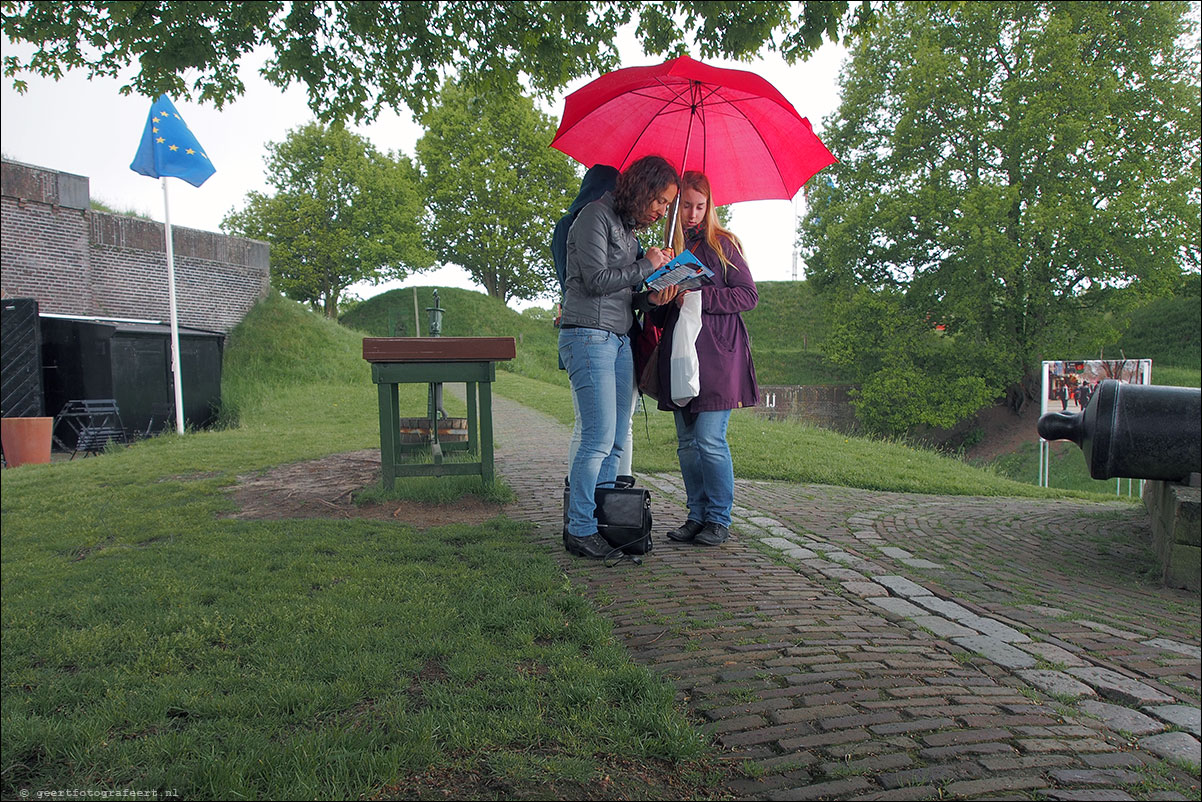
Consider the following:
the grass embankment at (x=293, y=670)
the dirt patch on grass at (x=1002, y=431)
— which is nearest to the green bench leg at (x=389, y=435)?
the grass embankment at (x=293, y=670)

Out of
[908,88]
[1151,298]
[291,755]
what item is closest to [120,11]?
[291,755]

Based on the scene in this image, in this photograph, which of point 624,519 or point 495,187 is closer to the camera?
point 624,519

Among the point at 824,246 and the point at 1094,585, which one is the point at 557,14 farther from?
the point at 824,246

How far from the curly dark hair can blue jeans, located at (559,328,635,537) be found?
71 cm

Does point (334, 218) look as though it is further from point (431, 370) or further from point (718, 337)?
point (718, 337)

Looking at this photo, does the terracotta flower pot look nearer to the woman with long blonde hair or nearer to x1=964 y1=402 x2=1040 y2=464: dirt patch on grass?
the woman with long blonde hair

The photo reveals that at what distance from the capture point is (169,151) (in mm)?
1943

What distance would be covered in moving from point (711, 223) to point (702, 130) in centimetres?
69

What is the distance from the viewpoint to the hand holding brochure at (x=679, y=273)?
391cm

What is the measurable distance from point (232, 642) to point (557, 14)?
5420 millimetres

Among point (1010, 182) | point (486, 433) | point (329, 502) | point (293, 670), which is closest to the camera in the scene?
point (293, 670)

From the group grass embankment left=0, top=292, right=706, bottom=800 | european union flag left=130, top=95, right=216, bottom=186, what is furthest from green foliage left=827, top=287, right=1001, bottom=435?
european union flag left=130, top=95, right=216, bottom=186

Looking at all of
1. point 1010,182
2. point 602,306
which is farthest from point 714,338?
point 1010,182

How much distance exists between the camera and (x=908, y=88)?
21.6m
